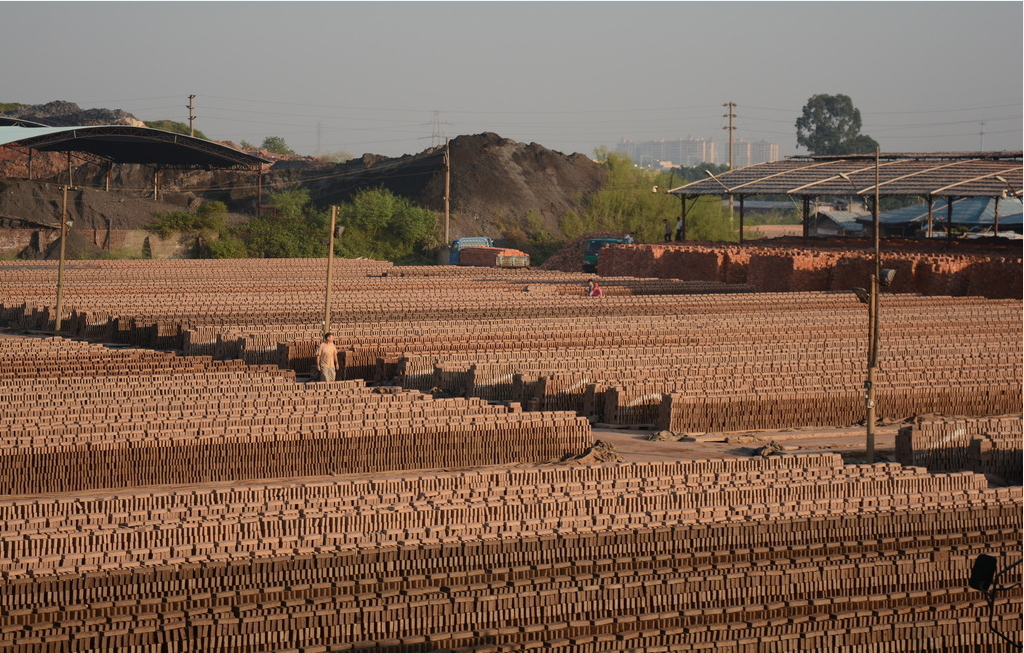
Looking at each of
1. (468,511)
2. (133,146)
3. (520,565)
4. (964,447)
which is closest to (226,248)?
(133,146)

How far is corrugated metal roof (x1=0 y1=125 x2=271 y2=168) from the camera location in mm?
74000

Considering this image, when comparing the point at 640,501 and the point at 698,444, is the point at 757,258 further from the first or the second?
the point at 640,501

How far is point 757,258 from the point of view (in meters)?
53.4

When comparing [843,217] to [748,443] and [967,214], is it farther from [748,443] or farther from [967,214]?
[748,443]

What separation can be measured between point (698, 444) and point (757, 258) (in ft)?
103

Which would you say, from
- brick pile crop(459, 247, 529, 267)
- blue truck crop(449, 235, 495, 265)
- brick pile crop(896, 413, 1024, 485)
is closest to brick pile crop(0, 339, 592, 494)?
brick pile crop(896, 413, 1024, 485)

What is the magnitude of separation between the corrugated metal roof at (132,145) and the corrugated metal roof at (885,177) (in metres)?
27.9

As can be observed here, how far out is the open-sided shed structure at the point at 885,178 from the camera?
2264 inches

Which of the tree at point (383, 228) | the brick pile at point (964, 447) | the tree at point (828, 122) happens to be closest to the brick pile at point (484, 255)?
the tree at point (383, 228)

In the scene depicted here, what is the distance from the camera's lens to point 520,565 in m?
14.4

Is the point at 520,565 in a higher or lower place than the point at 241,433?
lower

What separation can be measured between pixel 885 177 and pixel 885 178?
0.33m

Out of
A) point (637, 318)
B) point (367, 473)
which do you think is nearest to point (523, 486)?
point (367, 473)

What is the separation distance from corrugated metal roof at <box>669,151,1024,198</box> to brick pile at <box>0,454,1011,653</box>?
1604 inches
